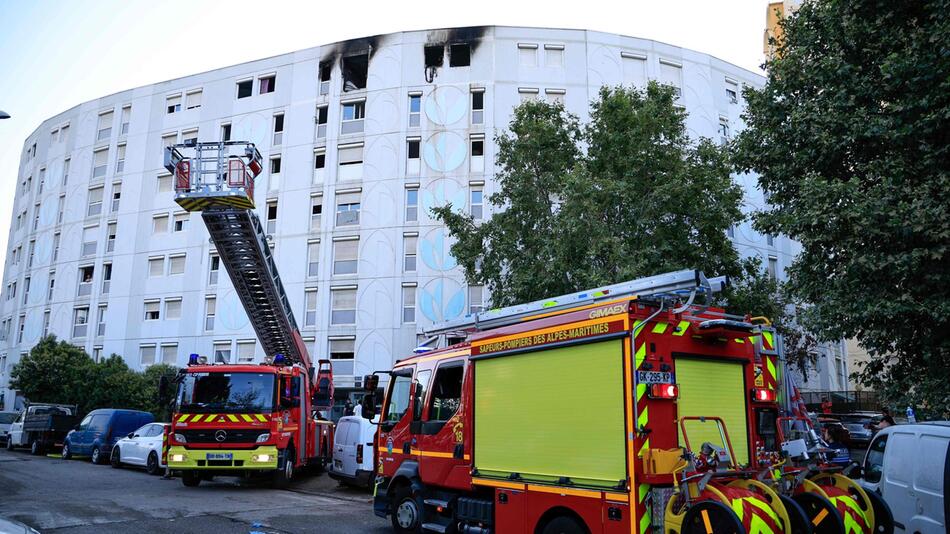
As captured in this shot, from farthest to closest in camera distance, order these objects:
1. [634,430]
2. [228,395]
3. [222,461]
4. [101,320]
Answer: [101,320] < [228,395] < [222,461] < [634,430]

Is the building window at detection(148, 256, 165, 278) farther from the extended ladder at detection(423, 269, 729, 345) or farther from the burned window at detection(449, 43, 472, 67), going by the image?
the extended ladder at detection(423, 269, 729, 345)

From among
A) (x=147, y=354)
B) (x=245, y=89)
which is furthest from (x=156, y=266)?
(x=245, y=89)

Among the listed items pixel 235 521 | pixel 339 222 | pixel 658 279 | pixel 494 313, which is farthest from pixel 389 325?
pixel 658 279

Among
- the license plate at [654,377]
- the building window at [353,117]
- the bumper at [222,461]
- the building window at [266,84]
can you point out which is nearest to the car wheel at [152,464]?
the bumper at [222,461]

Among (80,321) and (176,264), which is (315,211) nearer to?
(176,264)

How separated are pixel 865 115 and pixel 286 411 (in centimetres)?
1208

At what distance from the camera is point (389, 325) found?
30.5m

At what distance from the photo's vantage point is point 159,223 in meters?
36.5

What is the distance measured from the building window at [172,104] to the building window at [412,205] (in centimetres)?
1493

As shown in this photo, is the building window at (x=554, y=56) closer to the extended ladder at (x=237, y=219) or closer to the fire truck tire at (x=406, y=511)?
the extended ladder at (x=237, y=219)

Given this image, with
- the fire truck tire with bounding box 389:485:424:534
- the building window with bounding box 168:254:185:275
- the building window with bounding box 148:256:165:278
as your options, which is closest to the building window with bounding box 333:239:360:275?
the building window with bounding box 168:254:185:275

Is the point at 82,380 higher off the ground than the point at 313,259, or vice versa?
the point at 313,259

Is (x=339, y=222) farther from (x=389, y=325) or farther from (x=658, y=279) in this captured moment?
(x=658, y=279)

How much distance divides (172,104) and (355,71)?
10955 millimetres
